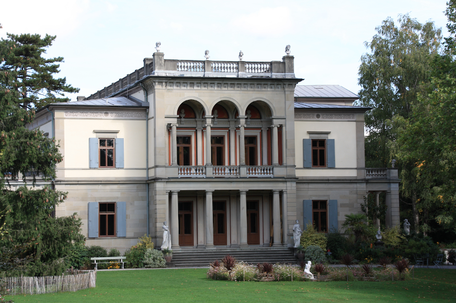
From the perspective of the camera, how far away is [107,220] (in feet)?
112

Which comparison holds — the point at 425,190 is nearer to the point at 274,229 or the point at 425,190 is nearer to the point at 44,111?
the point at 274,229

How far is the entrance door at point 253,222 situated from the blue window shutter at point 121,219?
7.39 meters

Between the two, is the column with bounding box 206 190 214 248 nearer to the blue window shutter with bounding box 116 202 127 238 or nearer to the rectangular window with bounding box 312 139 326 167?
the blue window shutter with bounding box 116 202 127 238

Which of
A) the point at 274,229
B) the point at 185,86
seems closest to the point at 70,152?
the point at 185,86

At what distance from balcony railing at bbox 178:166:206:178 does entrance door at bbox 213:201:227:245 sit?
9.45 ft

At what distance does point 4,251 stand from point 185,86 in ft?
58.7

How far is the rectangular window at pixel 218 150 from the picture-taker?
36.1 m

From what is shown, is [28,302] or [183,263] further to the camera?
[183,263]

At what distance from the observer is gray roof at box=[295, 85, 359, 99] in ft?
136

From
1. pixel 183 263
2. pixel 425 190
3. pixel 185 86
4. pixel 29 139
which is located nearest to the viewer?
pixel 29 139

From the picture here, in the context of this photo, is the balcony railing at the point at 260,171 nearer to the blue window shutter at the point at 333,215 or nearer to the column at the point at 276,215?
the column at the point at 276,215

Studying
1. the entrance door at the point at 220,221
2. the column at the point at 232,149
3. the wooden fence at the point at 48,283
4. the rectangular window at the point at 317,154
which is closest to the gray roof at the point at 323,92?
the rectangular window at the point at 317,154

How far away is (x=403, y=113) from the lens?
150 feet

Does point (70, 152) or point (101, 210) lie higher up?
point (70, 152)
